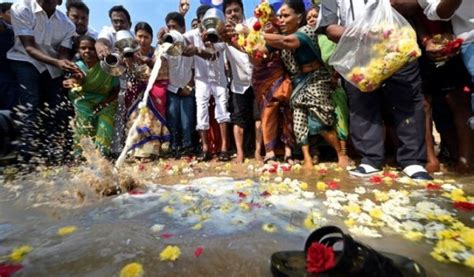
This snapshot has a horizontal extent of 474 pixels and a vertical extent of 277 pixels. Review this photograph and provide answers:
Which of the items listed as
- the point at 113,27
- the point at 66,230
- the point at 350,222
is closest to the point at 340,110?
the point at 350,222

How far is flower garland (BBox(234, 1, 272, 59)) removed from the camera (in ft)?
11.5

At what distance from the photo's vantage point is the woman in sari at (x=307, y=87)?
3.71 m

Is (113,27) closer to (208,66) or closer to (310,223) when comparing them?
(208,66)

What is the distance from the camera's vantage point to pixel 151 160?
5031 millimetres

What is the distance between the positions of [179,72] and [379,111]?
285 cm

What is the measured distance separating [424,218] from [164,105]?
12.9 ft

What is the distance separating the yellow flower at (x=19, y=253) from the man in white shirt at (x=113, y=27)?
355 centimetres

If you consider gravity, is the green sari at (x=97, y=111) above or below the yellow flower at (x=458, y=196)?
above

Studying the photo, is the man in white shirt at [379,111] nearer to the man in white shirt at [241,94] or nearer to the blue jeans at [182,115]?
the man in white shirt at [241,94]

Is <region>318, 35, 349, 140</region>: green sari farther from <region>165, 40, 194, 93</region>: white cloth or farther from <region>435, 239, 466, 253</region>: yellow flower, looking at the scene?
<region>435, 239, 466, 253</region>: yellow flower

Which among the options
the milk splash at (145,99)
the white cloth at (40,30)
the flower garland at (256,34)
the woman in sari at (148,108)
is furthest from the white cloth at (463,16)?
the white cloth at (40,30)

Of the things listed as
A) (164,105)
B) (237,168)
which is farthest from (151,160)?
(237,168)

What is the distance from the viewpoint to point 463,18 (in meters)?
2.77

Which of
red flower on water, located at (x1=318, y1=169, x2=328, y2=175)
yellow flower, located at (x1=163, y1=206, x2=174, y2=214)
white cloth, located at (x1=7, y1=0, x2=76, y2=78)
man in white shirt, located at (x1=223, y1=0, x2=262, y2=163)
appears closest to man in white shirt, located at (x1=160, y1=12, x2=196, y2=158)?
man in white shirt, located at (x1=223, y1=0, x2=262, y2=163)
